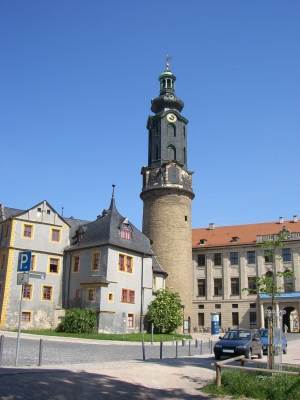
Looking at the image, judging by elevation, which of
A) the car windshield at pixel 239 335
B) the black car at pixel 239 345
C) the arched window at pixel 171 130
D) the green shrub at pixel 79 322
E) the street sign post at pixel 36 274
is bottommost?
the black car at pixel 239 345

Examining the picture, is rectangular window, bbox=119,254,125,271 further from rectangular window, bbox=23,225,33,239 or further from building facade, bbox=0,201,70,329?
rectangular window, bbox=23,225,33,239

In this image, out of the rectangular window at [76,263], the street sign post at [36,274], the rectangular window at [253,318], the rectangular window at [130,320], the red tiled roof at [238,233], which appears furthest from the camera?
the red tiled roof at [238,233]

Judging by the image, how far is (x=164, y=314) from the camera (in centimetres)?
3741

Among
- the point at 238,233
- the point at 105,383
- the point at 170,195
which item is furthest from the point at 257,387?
the point at 238,233

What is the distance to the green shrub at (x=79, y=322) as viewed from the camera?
104ft

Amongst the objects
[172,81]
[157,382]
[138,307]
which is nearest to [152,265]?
[138,307]

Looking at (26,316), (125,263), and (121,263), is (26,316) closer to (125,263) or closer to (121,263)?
(121,263)

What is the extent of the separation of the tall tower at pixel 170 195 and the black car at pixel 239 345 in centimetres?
2521

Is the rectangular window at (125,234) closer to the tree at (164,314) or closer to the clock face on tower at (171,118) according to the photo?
the tree at (164,314)

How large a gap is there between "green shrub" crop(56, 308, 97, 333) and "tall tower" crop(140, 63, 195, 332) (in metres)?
14.5

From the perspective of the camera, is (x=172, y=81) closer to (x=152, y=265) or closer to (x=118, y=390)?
(x=152, y=265)

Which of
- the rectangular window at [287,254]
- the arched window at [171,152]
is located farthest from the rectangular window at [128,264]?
the rectangular window at [287,254]

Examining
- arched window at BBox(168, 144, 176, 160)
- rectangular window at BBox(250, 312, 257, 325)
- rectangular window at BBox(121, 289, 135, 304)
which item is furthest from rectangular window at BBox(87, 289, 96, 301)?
rectangular window at BBox(250, 312, 257, 325)

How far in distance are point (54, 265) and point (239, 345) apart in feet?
73.2
